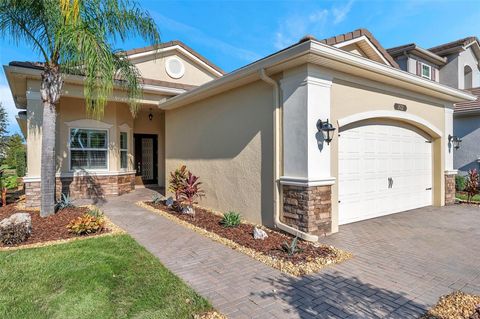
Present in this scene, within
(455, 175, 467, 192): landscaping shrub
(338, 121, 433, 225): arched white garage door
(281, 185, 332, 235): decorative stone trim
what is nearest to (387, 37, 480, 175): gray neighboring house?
(455, 175, 467, 192): landscaping shrub

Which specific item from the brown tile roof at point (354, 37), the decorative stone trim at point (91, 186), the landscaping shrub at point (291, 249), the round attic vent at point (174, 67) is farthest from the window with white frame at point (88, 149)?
the brown tile roof at point (354, 37)

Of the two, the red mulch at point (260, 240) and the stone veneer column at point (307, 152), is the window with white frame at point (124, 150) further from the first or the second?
the stone veneer column at point (307, 152)

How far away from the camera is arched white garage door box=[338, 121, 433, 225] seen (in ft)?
22.7

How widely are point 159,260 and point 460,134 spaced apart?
617 inches

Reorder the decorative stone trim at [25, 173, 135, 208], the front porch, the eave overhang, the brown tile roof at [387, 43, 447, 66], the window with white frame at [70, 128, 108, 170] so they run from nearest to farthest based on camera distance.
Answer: the eave overhang, the front porch, the decorative stone trim at [25, 173, 135, 208], the window with white frame at [70, 128, 108, 170], the brown tile roof at [387, 43, 447, 66]

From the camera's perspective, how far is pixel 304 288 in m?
3.75

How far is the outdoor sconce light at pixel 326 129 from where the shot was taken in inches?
225

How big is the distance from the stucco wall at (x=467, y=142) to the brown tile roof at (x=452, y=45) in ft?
18.7

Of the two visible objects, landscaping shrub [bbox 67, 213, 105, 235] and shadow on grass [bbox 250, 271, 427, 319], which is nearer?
shadow on grass [bbox 250, 271, 427, 319]

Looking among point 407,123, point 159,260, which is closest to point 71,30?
point 159,260

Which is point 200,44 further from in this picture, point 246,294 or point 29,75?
point 246,294

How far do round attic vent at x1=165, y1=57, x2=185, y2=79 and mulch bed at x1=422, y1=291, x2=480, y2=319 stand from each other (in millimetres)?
13198

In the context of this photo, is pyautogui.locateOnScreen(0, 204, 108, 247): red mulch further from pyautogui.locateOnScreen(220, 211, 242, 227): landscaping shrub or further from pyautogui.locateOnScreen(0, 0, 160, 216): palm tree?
pyautogui.locateOnScreen(220, 211, 242, 227): landscaping shrub

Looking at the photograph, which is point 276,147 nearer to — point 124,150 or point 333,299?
point 333,299
